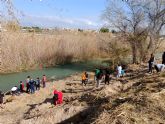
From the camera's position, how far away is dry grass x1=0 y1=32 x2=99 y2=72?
3953 cm

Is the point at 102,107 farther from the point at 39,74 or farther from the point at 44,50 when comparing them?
the point at 44,50

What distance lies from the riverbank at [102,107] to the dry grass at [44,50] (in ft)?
39.6

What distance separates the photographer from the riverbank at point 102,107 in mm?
7621

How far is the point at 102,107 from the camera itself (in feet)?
31.0

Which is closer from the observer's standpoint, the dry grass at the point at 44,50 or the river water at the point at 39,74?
the river water at the point at 39,74

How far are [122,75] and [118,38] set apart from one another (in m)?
18.0

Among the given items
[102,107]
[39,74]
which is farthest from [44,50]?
[102,107]

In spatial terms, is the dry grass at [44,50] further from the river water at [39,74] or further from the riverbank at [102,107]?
the riverbank at [102,107]

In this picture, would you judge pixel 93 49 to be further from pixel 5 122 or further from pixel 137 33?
pixel 5 122

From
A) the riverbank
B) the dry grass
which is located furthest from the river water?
the riverbank

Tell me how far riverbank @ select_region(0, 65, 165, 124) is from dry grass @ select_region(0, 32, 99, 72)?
39.6 ft

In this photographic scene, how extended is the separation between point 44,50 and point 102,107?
36495mm

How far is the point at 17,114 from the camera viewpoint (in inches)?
753

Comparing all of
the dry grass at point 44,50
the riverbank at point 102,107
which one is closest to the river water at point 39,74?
the dry grass at point 44,50
